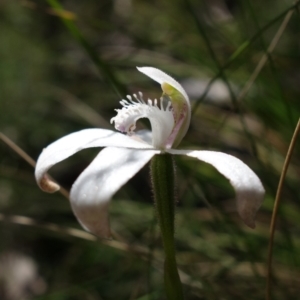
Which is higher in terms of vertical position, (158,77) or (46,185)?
(158,77)

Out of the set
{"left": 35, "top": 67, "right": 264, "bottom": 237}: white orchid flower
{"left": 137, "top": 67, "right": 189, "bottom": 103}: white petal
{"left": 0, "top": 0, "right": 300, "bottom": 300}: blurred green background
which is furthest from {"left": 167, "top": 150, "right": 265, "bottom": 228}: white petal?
{"left": 0, "top": 0, "right": 300, "bottom": 300}: blurred green background

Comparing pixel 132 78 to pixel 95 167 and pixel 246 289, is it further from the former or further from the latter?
Result: pixel 95 167

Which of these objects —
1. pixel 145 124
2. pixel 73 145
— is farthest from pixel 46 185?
pixel 145 124

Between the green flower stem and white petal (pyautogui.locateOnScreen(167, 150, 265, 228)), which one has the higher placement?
white petal (pyautogui.locateOnScreen(167, 150, 265, 228))

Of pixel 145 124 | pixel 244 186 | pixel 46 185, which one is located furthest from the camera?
pixel 145 124

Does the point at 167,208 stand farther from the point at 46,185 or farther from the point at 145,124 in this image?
the point at 145,124

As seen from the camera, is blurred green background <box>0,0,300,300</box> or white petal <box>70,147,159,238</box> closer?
white petal <box>70,147,159,238</box>

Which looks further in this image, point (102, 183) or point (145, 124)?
point (145, 124)

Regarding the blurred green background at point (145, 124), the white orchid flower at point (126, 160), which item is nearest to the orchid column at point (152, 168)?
the white orchid flower at point (126, 160)

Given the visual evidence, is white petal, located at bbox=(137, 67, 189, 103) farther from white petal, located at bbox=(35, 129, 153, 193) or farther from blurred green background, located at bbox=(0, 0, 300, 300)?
blurred green background, located at bbox=(0, 0, 300, 300)
